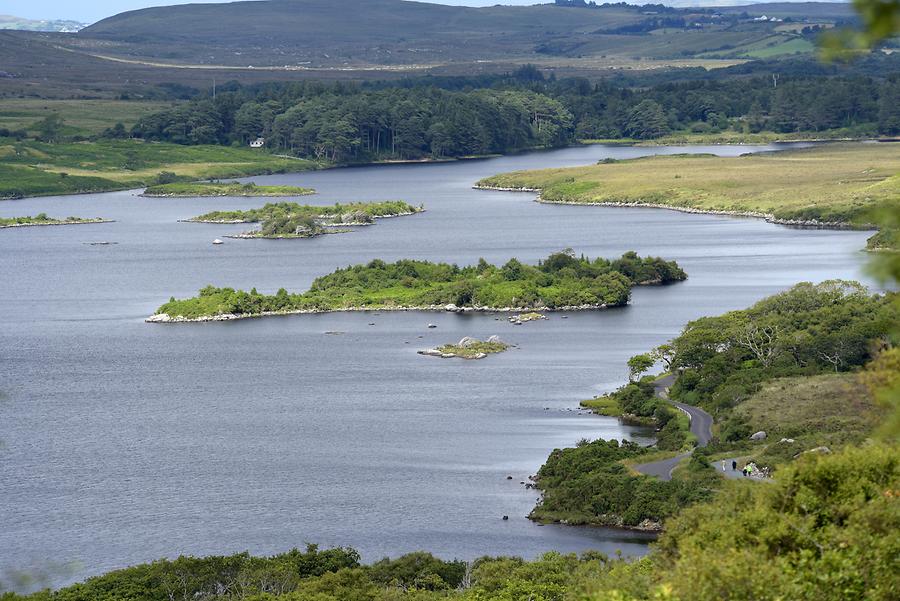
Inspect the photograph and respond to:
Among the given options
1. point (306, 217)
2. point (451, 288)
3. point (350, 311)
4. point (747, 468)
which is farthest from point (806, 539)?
point (306, 217)

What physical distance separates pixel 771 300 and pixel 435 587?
2585cm

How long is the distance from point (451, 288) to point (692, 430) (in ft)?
85.0

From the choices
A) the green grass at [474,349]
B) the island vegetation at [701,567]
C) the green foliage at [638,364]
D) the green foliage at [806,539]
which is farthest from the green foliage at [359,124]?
the green foliage at [806,539]

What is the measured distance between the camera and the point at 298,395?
46.0m

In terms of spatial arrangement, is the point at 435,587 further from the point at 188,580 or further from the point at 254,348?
the point at 254,348

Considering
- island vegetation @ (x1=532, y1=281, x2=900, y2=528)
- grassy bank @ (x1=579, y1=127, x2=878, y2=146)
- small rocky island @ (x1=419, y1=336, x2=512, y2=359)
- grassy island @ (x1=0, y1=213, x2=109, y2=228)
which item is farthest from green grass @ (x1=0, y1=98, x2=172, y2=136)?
island vegetation @ (x1=532, y1=281, x2=900, y2=528)

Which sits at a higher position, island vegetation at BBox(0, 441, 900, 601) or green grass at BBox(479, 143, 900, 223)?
island vegetation at BBox(0, 441, 900, 601)

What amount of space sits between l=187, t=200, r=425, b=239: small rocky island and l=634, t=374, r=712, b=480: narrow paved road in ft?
153

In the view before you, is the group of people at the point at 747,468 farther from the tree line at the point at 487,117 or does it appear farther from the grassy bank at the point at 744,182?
the tree line at the point at 487,117

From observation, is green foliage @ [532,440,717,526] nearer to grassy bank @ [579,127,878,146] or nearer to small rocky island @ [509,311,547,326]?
small rocky island @ [509,311,547,326]

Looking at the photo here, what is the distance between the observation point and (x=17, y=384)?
159 ft

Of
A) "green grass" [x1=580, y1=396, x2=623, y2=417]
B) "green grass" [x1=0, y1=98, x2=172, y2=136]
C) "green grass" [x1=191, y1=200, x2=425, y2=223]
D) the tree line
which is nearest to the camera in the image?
"green grass" [x1=580, y1=396, x2=623, y2=417]

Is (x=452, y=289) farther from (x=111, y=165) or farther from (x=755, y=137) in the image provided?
(x=755, y=137)

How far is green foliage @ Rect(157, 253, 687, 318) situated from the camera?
62.2 metres
